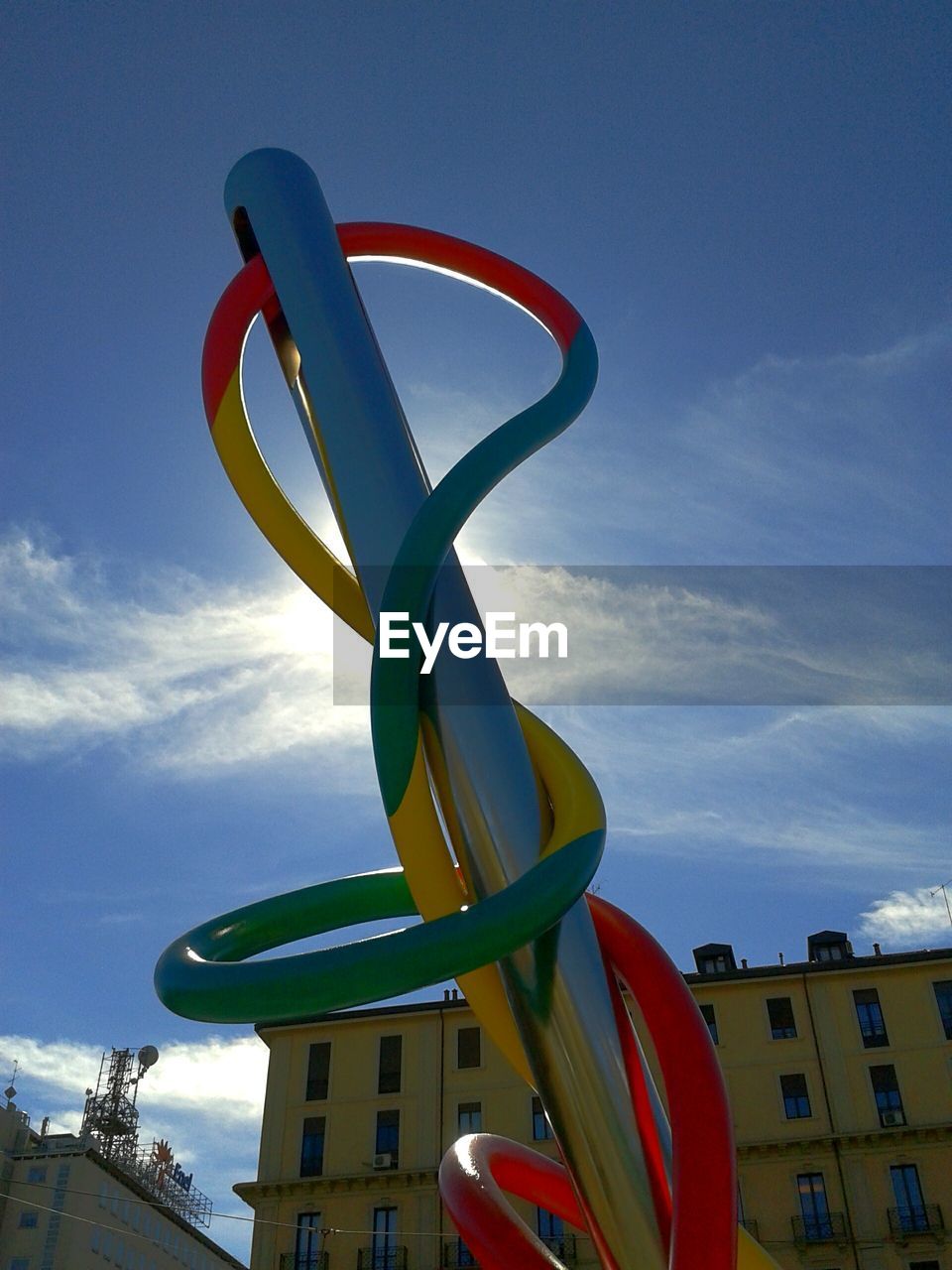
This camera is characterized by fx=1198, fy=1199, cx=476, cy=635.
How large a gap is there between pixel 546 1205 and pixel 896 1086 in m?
37.8

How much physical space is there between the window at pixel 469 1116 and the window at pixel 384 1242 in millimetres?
3471

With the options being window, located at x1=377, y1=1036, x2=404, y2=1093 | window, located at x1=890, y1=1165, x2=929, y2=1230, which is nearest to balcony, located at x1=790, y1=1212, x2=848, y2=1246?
window, located at x1=890, y1=1165, x2=929, y2=1230

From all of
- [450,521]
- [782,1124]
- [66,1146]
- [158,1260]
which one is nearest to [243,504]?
[450,521]

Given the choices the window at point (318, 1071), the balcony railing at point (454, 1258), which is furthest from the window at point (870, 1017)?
the window at point (318, 1071)

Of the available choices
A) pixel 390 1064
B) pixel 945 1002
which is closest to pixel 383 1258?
pixel 390 1064

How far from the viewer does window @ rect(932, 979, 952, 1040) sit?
133 feet

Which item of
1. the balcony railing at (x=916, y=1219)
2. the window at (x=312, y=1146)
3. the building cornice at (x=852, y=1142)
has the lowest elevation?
the balcony railing at (x=916, y=1219)

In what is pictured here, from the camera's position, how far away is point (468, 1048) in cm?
4262

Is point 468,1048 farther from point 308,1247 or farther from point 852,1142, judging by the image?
point 852,1142

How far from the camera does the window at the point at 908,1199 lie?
37.0 meters

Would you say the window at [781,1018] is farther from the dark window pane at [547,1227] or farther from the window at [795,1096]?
the dark window pane at [547,1227]

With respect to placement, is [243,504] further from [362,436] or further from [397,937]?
[397,937]

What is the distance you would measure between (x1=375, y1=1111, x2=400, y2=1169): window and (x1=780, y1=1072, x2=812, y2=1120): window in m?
13.1

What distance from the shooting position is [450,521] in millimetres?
6027
